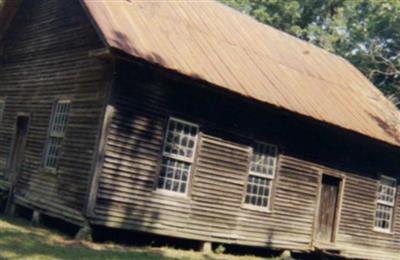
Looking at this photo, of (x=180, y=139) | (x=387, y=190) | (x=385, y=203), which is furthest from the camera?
(x=387, y=190)

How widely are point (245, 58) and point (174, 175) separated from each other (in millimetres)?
4653

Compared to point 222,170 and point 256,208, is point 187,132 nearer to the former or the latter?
point 222,170

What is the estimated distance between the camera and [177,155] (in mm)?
12680

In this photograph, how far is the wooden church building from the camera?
468 inches

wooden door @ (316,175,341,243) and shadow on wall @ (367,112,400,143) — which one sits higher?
shadow on wall @ (367,112,400,143)

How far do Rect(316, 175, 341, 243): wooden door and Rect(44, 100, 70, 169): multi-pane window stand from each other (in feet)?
25.8

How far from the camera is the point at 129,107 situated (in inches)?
469

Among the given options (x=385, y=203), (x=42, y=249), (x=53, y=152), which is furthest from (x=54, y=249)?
(x=385, y=203)

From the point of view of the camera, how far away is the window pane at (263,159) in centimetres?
1427

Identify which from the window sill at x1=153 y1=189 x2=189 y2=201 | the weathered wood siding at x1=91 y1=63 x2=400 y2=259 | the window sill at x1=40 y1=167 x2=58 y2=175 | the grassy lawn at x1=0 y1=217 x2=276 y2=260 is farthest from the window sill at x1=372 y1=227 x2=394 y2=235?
the window sill at x1=40 y1=167 x2=58 y2=175

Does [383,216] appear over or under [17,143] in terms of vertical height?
under

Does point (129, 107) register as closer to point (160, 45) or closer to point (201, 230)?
point (160, 45)

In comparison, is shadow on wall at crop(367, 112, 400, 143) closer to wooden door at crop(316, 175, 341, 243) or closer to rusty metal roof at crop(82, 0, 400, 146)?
rusty metal roof at crop(82, 0, 400, 146)

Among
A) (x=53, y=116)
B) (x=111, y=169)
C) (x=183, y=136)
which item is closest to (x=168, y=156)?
(x=183, y=136)
